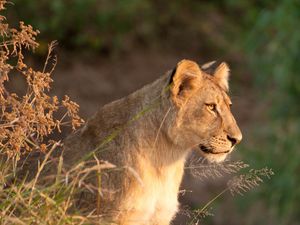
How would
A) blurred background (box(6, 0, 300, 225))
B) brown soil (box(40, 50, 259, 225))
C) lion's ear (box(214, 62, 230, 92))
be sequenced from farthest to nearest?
brown soil (box(40, 50, 259, 225))
blurred background (box(6, 0, 300, 225))
lion's ear (box(214, 62, 230, 92))

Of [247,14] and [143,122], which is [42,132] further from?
[247,14]

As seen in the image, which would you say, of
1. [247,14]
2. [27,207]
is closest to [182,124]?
[27,207]

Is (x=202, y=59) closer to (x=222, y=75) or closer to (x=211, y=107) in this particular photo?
(x=222, y=75)

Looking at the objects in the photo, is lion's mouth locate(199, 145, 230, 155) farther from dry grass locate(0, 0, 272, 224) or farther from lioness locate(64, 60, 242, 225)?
dry grass locate(0, 0, 272, 224)

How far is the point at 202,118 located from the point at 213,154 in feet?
0.76

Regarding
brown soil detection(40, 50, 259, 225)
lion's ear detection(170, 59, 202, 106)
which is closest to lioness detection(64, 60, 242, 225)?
lion's ear detection(170, 59, 202, 106)

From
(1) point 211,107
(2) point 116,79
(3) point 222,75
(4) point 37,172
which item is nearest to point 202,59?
(2) point 116,79

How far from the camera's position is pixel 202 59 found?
54.1ft

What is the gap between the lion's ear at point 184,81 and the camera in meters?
6.52

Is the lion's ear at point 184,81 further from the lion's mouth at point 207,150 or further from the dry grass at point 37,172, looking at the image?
the dry grass at point 37,172

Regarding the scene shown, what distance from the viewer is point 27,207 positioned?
5.38m

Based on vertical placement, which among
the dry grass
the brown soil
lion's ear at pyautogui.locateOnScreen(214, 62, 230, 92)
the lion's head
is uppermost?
the brown soil

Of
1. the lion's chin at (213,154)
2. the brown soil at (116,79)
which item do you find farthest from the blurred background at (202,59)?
the lion's chin at (213,154)

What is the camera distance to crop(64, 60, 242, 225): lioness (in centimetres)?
658
